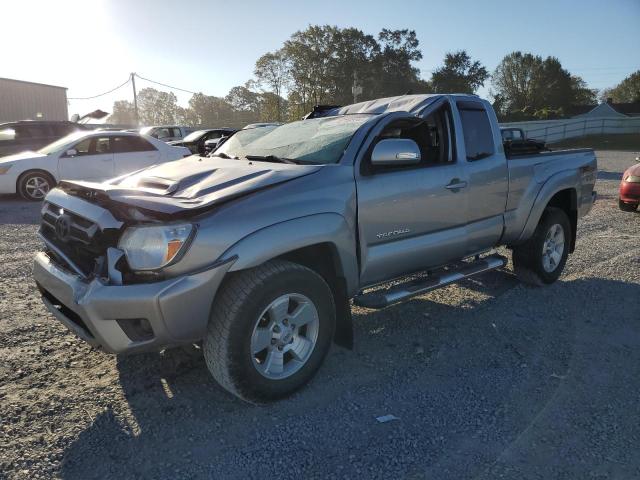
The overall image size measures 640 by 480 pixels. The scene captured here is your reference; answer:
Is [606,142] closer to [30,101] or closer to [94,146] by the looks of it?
[94,146]

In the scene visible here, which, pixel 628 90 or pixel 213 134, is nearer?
pixel 213 134

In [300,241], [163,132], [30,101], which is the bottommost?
[300,241]

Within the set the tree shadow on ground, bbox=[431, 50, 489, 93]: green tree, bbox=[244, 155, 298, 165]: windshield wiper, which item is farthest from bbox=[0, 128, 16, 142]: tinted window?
bbox=[431, 50, 489, 93]: green tree

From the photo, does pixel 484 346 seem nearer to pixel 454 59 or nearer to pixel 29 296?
pixel 29 296

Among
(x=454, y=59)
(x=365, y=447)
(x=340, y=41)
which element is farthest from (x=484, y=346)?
(x=454, y=59)

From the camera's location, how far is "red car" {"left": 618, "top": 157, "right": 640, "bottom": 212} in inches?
361

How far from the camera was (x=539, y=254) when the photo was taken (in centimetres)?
512

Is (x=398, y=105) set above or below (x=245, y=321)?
above

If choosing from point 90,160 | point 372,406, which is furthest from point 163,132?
point 372,406

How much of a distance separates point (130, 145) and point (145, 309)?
976 centimetres

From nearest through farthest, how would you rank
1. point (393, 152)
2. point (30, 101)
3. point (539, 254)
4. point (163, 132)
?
point (393, 152)
point (539, 254)
point (163, 132)
point (30, 101)

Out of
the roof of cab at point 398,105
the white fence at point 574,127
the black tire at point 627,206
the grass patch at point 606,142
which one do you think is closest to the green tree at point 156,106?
the white fence at point 574,127

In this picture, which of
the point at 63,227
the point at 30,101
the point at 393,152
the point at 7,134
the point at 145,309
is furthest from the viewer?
the point at 30,101

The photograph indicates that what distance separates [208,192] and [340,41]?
58.3 m
